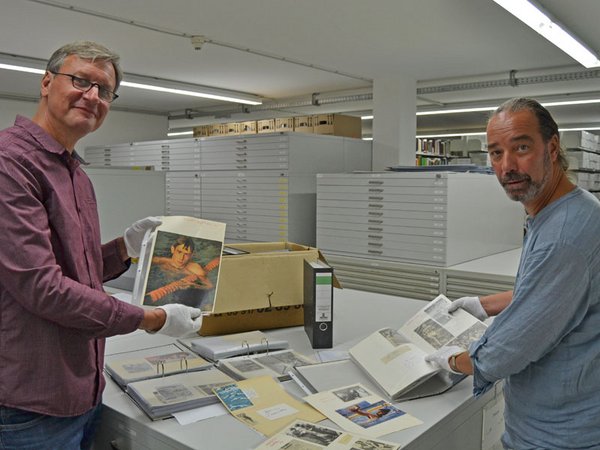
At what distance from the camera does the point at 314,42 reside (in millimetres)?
4449

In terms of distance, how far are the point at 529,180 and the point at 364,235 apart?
8.00 feet

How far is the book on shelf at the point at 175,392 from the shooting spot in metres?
1.27

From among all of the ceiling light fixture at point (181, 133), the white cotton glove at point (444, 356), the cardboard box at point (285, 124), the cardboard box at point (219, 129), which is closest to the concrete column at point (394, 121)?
the cardboard box at point (285, 124)

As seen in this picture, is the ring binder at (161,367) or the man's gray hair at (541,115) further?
the ring binder at (161,367)

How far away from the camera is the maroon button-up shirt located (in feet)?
3.26

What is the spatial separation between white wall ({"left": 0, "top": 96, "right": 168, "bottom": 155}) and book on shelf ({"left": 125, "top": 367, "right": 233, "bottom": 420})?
23.2ft

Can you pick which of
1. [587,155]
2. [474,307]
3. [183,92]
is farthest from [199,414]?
[587,155]

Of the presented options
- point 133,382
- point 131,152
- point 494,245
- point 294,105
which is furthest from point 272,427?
point 294,105

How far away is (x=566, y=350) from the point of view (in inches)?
46.0

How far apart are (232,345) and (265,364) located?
0.60 ft

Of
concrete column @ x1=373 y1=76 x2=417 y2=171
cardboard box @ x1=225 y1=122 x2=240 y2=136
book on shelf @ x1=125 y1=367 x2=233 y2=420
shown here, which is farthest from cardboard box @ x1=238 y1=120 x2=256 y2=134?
book on shelf @ x1=125 y1=367 x2=233 y2=420

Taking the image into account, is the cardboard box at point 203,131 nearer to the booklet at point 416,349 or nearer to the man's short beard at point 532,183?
the booklet at point 416,349

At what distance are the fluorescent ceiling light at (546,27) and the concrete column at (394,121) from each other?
1.69 m

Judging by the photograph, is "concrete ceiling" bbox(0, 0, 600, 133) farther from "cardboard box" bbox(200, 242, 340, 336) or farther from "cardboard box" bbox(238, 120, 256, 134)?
"cardboard box" bbox(200, 242, 340, 336)
